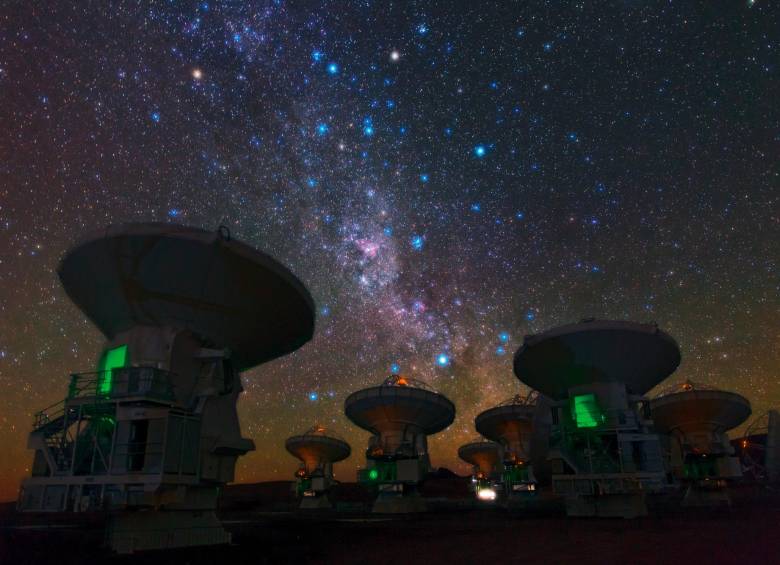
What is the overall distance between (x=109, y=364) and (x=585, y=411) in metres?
24.4

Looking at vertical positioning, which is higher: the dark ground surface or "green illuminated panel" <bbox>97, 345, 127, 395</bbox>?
"green illuminated panel" <bbox>97, 345, 127, 395</bbox>

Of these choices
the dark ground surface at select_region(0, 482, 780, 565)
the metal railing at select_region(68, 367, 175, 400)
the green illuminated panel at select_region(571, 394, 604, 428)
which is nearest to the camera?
the dark ground surface at select_region(0, 482, 780, 565)

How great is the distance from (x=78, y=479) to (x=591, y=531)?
19.1 meters

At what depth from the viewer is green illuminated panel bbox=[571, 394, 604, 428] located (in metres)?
31.8

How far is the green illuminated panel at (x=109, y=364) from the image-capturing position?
20.7 m

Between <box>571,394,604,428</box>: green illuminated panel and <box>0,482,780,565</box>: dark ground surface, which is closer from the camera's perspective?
<box>0,482,780,565</box>: dark ground surface

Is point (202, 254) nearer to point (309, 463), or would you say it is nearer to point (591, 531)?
point (591, 531)

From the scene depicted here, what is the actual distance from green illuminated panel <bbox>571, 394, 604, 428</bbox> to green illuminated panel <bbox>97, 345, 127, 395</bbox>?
930 inches

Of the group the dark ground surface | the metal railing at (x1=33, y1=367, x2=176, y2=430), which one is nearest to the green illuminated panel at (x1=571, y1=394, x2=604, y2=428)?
the dark ground surface

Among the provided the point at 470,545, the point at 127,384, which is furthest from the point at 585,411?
the point at 127,384

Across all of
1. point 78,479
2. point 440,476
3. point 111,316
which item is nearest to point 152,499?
point 78,479

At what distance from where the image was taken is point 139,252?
20281 millimetres

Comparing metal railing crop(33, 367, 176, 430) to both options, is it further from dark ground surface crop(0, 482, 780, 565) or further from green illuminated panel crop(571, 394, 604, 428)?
green illuminated panel crop(571, 394, 604, 428)

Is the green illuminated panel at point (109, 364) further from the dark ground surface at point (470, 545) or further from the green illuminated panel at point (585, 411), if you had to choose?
the green illuminated panel at point (585, 411)
